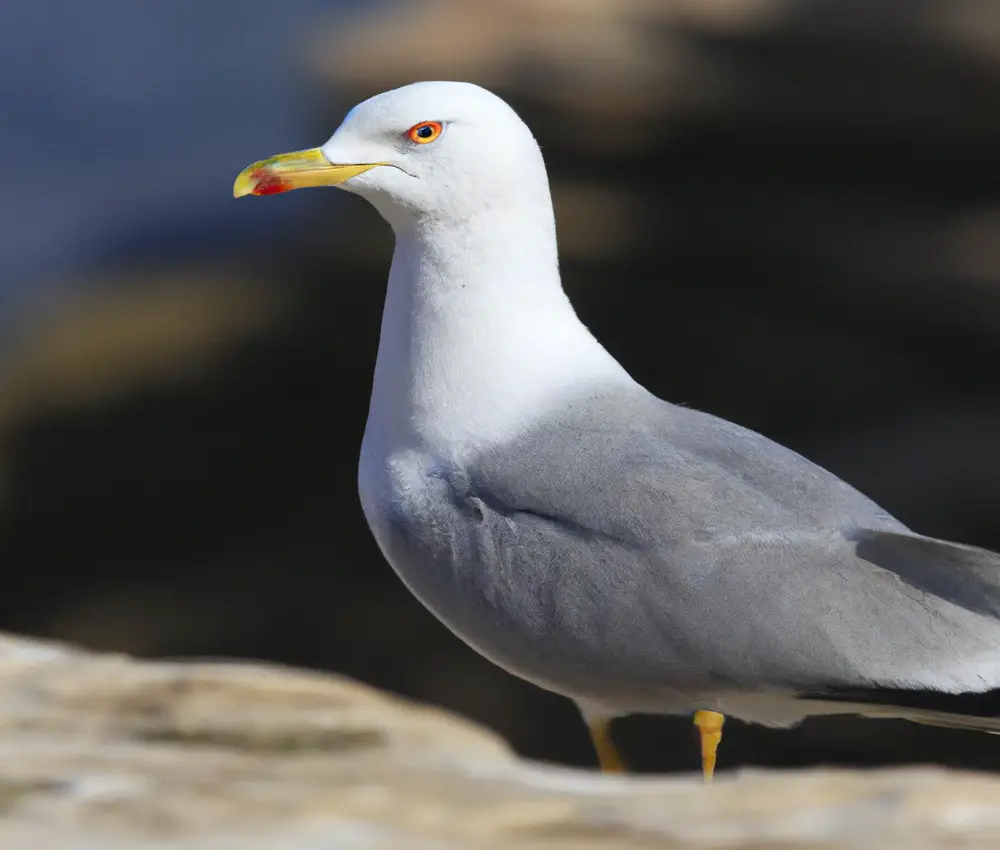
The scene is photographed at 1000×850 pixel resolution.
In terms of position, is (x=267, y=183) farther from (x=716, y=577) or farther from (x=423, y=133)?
(x=716, y=577)

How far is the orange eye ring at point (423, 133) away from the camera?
2.57 meters

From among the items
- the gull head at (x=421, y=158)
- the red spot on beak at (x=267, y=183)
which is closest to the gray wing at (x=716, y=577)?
the gull head at (x=421, y=158)

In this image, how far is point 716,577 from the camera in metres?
2.29

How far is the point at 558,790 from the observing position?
1576mm

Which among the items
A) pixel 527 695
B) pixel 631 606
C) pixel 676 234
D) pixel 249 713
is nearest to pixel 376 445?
pixel 631 606

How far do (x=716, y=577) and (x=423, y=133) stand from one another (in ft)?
2.85

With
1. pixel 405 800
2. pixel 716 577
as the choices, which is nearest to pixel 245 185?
pixel 716 577

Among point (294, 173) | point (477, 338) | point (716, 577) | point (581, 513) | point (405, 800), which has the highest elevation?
point (294, 173)

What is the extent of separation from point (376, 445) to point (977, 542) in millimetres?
3678

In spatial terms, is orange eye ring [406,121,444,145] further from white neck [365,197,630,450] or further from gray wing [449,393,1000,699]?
gray wing [449,393,1000,699]

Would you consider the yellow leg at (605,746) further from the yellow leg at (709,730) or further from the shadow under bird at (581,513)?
the yellow leg at (709,730)

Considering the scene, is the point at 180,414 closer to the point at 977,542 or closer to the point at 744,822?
the point at 977,542

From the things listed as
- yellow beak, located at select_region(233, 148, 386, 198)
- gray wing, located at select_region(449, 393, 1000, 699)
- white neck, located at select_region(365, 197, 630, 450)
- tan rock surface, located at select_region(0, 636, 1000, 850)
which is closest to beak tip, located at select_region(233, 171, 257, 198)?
yellow beak, located at select_region(233, 148, 386, 198)

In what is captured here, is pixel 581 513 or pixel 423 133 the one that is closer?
pixel 581 513
